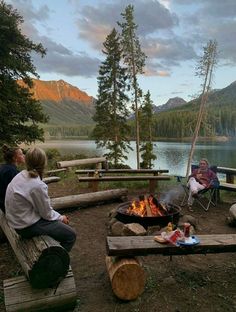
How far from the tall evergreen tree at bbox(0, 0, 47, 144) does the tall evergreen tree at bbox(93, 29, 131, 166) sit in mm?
9242

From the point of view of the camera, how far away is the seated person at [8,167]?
515cm

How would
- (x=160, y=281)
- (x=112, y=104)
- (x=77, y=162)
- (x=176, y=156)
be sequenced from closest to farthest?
(x=160, y=281)
(x=77, y=162)
(x=112, y=104)
(x=176, y=156)

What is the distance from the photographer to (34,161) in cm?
411

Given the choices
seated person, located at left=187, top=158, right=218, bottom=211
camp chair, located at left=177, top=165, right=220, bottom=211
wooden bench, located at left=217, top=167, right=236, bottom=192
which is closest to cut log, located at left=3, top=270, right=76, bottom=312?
seated person, located at left=187, top=158, right=218, bottom=211

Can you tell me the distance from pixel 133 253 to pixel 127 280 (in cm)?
33

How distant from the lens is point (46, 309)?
3.75 m

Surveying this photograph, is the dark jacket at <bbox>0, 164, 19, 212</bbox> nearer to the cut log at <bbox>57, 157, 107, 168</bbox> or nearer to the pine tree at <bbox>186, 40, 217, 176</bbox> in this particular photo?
the cut log at <bbox>57, 157, 107, 168</bbox>

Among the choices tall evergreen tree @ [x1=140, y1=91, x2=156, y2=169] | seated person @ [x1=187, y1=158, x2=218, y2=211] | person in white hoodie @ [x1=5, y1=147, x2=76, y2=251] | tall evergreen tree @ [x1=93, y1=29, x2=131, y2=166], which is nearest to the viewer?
person in white hoodie @ [x1=5, y1=147, x2=76, y2=251]

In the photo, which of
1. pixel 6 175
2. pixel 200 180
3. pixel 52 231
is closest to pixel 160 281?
pixel 52 231

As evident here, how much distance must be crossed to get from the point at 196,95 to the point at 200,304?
18.3 metres

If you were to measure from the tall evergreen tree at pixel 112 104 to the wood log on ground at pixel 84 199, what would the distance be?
16543 mm

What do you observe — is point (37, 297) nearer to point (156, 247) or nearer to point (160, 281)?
point (156, 247)

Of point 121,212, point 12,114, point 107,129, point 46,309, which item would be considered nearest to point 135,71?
point 107,129

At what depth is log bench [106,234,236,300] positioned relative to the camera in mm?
4117
